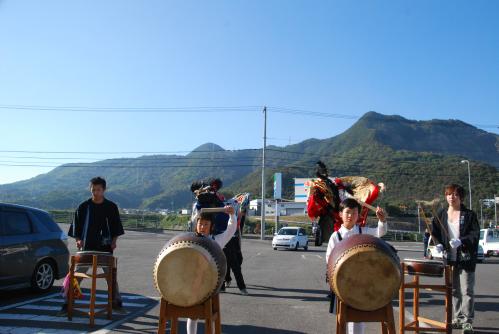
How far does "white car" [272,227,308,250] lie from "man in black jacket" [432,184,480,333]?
22441 millimetres

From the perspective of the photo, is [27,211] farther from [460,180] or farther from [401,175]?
[401,175]

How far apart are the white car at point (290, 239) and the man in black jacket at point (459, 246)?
22.4 m

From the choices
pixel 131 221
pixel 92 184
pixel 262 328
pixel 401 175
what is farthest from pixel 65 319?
pixel 401 175

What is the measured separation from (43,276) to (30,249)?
27.4 inches

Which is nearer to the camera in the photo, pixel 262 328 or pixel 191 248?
pixel 191 248

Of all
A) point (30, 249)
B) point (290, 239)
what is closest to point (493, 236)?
point (290, 239)

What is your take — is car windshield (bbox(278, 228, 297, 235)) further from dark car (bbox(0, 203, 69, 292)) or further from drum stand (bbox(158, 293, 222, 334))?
drum stand (bbox(158, 293, 222, 334))

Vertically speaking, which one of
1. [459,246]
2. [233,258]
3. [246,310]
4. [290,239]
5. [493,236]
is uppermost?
[459,246]

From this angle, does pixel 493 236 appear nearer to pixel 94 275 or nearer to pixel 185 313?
pixel 94 275

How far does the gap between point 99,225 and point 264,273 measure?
25.4 feet

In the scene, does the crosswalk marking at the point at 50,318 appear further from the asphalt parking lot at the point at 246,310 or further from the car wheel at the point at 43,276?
the car wheel at the point at 43,276

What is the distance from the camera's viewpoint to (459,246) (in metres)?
6.67

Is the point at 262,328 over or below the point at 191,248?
below

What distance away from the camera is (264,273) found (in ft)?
47.2
